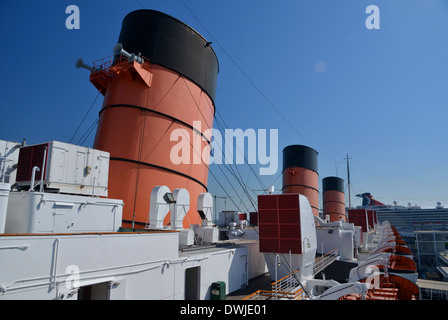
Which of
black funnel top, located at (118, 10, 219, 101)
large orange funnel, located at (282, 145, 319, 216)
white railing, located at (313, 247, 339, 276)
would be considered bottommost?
white railing, located at (313, 247, 339, 276)

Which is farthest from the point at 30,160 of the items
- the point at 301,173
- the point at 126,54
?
the point at 301,173

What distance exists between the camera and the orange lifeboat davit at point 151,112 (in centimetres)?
1352

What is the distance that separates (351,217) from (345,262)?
1798 cm

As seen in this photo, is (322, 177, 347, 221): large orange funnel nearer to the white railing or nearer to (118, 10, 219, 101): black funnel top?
the white railing

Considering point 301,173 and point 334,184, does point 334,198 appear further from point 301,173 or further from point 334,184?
point 301,173

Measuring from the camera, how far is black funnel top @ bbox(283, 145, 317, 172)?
36469 mm

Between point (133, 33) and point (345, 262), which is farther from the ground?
point (133, 33)

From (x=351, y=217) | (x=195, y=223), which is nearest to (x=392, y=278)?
(x=195, y=223)

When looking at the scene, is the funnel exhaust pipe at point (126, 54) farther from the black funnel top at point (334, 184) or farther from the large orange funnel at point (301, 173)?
the black funnel top at point (334, 184)

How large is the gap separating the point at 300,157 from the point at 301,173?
2.18m

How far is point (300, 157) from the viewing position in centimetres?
3659

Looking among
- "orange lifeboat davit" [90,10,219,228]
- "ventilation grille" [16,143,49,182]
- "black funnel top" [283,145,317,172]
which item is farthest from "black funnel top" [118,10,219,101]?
"black funnel top" [283,145,317,172]

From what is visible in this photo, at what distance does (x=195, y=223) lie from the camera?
16297 millimetres
